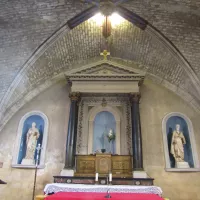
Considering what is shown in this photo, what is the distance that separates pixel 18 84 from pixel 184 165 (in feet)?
21.4

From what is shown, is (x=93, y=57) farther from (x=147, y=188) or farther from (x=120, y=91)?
(x=147, y=188)

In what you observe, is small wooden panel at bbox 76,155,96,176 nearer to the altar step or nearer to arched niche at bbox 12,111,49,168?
the altar step

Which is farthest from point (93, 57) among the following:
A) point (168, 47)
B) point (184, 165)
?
point (184, 165)

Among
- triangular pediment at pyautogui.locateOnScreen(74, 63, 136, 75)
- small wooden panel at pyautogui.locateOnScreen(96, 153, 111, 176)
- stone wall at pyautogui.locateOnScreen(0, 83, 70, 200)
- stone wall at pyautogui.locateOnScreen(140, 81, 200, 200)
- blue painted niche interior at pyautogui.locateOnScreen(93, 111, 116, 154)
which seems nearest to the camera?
small wooden panel at pyautogui.locateOnScreen(96, 153, 111, 176)

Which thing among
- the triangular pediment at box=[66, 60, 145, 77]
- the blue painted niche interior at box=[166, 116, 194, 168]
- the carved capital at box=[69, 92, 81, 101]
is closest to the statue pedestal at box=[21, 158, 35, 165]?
the carved capital at box=[69, 92, 81, 101]

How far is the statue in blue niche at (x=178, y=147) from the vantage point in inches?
289

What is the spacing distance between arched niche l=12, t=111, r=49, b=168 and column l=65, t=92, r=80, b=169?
1.10 m

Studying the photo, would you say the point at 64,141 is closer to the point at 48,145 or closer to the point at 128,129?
the point at 48,145

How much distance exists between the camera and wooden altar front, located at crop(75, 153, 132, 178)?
22.9 feet

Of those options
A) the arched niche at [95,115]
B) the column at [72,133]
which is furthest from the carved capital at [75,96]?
the arched niche at [95,115]

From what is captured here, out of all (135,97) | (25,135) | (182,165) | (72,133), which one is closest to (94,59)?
(135,97)

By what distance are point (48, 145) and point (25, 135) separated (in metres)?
1.07

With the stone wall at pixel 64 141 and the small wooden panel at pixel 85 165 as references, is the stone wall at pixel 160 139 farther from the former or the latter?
the small wooden panel at pixel 85 165

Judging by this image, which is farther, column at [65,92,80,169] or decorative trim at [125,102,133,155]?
decorative trim at [125,102,133,155]
